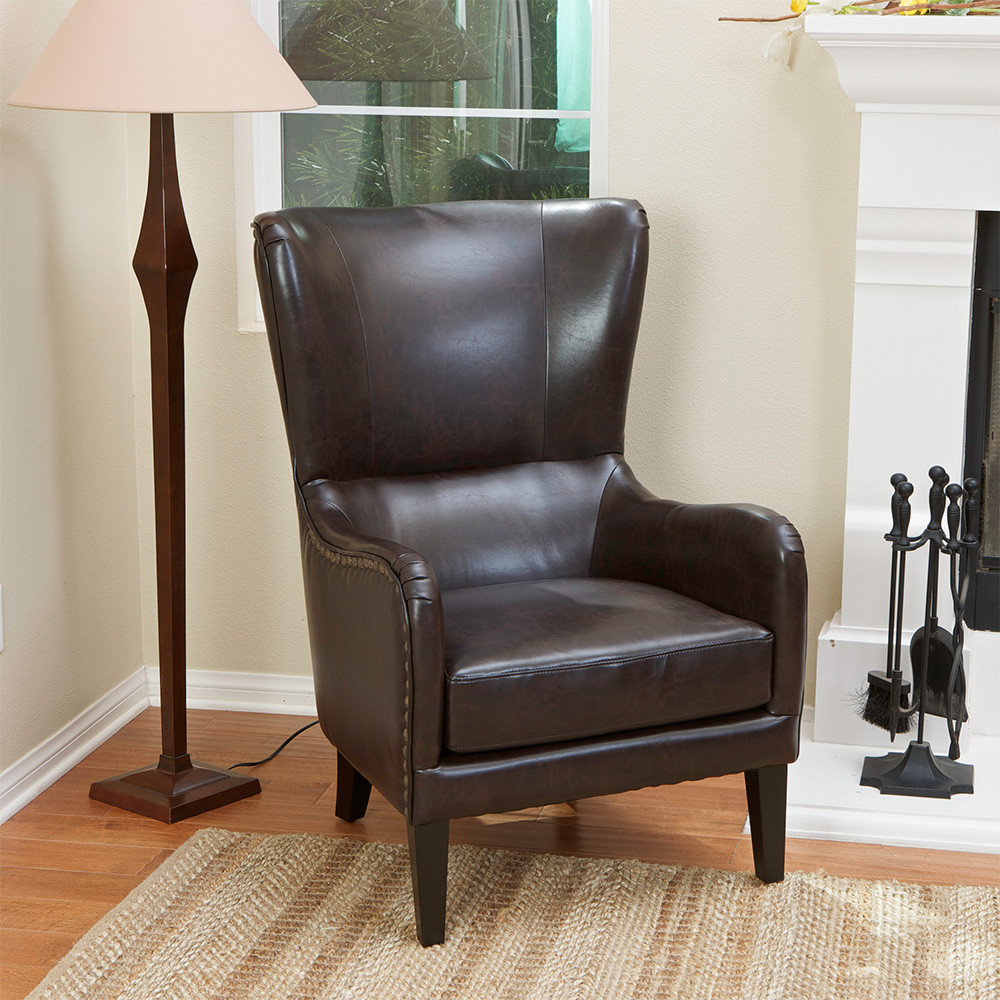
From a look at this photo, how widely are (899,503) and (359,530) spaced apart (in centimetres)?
99

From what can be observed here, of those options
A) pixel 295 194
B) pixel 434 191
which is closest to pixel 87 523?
pixel 295 194

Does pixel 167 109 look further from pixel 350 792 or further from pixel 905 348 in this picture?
pixel 905 348

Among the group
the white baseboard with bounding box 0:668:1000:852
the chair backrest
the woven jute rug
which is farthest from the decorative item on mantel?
the woven jute rug

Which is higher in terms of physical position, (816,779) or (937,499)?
(937,499)

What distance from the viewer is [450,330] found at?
235cm

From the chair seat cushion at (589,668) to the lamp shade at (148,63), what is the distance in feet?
3.10

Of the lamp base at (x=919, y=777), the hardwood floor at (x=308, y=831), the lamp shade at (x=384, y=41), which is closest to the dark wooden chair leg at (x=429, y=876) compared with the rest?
the hardwood floor at (x=308, y=831)

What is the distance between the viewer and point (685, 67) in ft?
8.57

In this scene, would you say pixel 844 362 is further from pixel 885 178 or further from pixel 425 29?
pixel 425 29

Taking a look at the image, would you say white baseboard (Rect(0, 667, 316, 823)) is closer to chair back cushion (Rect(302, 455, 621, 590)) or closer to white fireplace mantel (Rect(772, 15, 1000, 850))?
chair back cushion (Rect(302, 455, 621, 590))

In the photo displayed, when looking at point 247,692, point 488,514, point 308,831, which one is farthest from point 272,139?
point 308,831

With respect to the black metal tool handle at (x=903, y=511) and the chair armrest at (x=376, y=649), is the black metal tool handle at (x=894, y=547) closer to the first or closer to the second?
the black metal tool handle at (x=903, y=511)

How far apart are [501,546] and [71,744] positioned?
1073 millimetres

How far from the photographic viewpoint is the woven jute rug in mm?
1842
